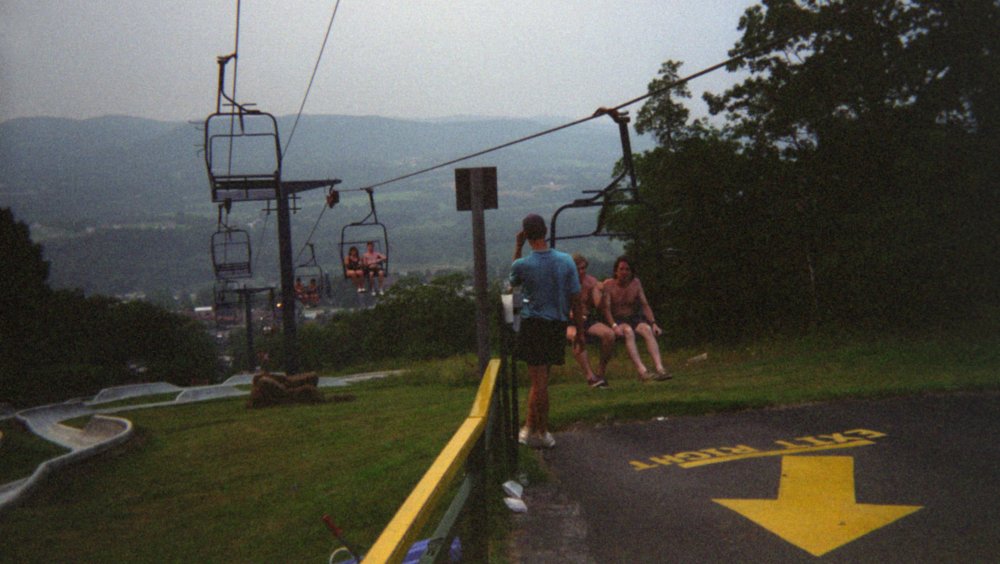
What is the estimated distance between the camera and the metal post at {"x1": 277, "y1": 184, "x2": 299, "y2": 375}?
28.2 meters

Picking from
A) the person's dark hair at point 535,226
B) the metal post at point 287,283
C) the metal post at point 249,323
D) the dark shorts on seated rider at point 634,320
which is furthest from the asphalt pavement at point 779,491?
the metal post at point 249,323

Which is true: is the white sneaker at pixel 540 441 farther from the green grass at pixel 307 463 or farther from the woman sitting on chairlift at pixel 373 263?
the woman sitting on chairlift at pixel 373 263

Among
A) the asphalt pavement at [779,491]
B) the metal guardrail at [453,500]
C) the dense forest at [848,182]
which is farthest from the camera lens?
the dense forest at [848,182]

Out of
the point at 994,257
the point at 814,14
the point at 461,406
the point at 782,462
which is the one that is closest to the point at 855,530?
the point at 782,462

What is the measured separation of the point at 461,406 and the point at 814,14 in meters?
22.2

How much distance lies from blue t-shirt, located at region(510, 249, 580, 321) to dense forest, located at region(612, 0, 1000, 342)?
14.5 meters

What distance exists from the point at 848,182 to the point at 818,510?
89.7 feet

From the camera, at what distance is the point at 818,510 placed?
5.62 meters

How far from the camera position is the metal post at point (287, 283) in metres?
28.2

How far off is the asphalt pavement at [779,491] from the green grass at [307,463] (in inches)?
29.6

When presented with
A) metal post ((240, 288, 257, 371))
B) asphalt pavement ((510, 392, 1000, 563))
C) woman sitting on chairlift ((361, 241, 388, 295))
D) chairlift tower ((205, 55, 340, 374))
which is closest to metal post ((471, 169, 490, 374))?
asphalt pavement ((510, 392, 1000, 563))

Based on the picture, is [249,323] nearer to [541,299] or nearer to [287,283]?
[287,283]

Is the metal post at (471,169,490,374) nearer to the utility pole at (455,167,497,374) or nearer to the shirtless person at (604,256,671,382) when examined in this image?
the utility pole at (455,167,497,374)

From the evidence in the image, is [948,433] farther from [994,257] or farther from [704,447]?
[994,257]
